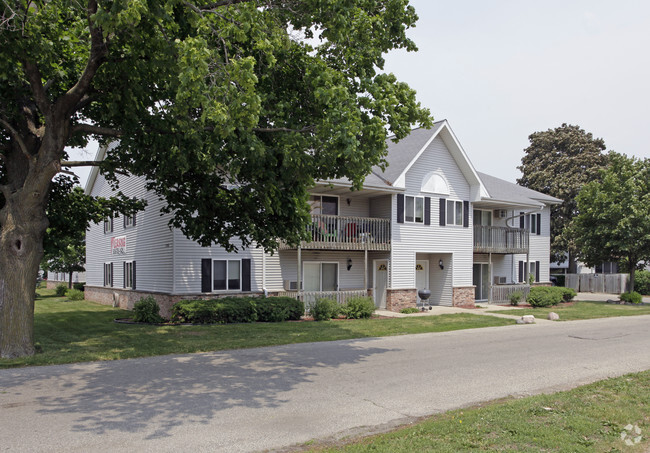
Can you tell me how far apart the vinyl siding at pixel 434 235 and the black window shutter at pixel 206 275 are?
860cm

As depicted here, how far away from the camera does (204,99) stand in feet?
27.3

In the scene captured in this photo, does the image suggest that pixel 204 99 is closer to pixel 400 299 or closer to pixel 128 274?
pixel 400 299

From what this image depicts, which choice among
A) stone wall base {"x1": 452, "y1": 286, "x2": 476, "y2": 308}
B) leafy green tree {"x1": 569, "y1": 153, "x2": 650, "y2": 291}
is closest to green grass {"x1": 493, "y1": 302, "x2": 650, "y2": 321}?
stone wall base {"x1": 452, "y1": 286, "x2": 476, "y2": 308}

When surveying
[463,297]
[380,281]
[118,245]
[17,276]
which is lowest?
[463,297]

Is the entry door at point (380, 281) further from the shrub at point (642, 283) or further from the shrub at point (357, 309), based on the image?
the shrub at point (642, 283)

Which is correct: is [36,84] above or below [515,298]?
above

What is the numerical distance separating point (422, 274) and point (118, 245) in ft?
52.8

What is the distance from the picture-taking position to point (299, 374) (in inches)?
396

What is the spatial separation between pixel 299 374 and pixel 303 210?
15.0 feet

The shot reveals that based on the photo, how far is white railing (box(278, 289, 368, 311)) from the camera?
2136 centimetres

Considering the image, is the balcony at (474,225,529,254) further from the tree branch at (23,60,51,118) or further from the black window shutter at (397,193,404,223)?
the tree branch at (23,60,51,118)

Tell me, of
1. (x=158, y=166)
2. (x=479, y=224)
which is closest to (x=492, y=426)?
(x=158, y=166)

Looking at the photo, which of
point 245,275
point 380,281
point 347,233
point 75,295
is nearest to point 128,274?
point 245,275

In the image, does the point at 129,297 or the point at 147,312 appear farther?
the point at 129,297
